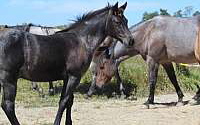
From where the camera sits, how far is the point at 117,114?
894 cm

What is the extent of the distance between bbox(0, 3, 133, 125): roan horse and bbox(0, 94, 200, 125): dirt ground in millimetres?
1058

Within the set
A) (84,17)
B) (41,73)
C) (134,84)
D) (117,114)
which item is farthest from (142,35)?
(41,73)

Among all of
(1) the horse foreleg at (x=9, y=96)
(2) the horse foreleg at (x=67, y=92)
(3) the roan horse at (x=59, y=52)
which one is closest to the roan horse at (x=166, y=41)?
(3) the roan horse at (x=59, y=52)

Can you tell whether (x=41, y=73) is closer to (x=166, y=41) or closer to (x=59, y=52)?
(x=59, y=52)

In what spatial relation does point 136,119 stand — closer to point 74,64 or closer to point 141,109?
point 141,109

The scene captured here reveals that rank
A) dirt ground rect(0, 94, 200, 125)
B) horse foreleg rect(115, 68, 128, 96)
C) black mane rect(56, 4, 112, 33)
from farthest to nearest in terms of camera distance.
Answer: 1. horse foreleg rect(115, 68, 128, 96)
2. dirt ground rect(0, 94, 200, 125)
3. black mane rect(56, 4, 112, 33)

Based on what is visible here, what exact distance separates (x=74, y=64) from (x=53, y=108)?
Answer: 2.87 metres

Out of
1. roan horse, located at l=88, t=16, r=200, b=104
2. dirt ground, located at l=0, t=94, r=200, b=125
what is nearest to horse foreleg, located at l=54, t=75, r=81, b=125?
dirt ground, located at l=0, t=94, r=200, b=125

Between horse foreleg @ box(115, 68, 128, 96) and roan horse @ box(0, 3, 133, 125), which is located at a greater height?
roan horse @ box(0, 3, 133, 125)

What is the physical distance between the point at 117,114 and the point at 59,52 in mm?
2446

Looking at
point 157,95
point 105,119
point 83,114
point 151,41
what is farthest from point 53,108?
point 157,95

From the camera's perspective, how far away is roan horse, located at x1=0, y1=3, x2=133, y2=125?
6652 mm

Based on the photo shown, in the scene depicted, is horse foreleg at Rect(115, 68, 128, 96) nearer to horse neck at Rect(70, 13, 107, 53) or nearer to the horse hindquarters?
horse neck at Rect(70, 13, 107, 53)

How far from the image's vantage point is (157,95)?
12.2m
